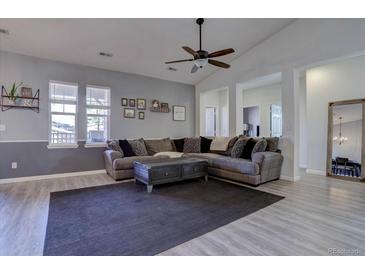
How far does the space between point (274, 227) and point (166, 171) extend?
2.10m

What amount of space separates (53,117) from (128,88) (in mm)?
2090

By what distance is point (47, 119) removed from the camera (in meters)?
4.82

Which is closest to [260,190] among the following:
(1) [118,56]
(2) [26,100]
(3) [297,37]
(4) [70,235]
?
(4) [70,235]

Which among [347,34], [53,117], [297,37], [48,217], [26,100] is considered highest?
[297,37]

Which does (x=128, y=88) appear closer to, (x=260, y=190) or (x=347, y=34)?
(x=260, y=190)

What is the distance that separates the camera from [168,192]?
12.1 feet

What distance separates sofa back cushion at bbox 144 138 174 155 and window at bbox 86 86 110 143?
119 cm

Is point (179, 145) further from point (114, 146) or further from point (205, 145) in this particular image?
point (114, 146)

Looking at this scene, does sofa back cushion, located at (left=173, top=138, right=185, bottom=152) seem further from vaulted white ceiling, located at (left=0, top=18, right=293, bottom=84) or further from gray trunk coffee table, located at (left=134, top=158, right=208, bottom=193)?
vaulted white ceiling, located at (left=0, top=18, right=293, bottom=84)

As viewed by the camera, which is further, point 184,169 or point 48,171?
point 48,171

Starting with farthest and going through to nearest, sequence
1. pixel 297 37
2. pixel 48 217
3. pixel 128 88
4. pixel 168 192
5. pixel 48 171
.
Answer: pixel 128 88 < pixel 48 171 < pixel 297 37 < pixel 168 192 < pixel 48 217

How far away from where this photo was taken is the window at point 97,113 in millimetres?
5387

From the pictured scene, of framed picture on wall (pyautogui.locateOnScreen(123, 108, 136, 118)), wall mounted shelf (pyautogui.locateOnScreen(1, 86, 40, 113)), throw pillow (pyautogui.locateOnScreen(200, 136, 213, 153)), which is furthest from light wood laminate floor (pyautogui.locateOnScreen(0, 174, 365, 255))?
framed picture on wall (pyautogui.locateOnScreen(123, 108, 136, 118))

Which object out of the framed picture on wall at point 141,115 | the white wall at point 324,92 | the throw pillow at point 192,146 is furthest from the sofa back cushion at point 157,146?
the white wall at point 324,92
